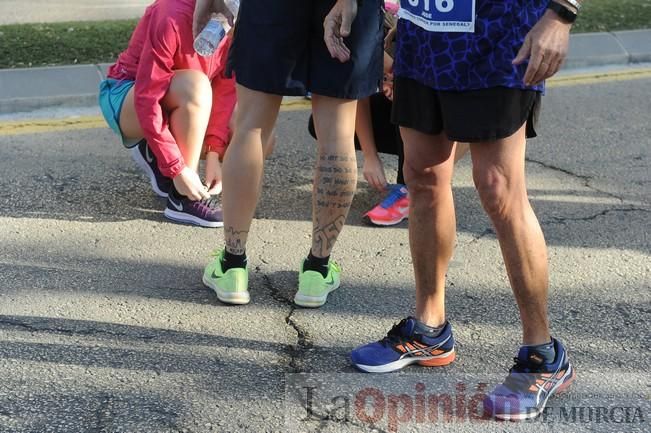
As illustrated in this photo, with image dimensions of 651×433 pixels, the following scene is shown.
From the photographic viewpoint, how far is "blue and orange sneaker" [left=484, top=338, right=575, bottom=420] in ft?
9.82

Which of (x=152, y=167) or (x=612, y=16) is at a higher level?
(x=152, y=167)

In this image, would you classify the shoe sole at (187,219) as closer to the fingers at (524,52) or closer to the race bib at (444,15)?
the race bib at (444,15)

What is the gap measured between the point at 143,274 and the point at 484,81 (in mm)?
1752

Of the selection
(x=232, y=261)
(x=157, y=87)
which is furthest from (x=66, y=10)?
(x=232, y=261)

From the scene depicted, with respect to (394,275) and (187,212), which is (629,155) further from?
(187,212)

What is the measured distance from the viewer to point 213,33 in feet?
12.4

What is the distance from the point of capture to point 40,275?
12.9 feet

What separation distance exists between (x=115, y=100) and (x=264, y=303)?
→ 54.6 inches

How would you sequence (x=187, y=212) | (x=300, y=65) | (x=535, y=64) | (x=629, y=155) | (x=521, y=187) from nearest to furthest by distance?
1. (x=535, y=64)
2. (x=521, y=187)
3. (x=300, y=65)
4. (x=187, y=212)
5. (x=629, y=155)

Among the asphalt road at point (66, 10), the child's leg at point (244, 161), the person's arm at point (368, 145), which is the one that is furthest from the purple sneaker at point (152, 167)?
the asphalt road at point (66, 10)

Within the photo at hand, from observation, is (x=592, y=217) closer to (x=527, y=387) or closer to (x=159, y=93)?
(x=527, y=387)

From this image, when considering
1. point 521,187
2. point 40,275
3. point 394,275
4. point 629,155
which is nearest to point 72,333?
point 40,275

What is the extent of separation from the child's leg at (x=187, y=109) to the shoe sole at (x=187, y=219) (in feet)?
0.71

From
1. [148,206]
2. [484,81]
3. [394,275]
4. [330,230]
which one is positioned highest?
[484,81]
